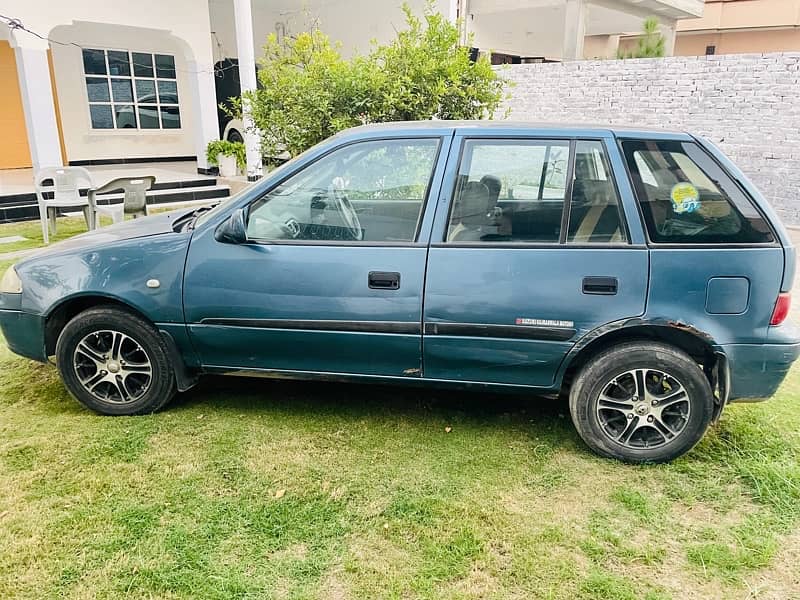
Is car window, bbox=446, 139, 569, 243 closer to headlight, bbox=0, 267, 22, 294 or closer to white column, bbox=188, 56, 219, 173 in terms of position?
headlight, bbox=0, 267, 22, 294

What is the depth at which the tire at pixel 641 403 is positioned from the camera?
302cm

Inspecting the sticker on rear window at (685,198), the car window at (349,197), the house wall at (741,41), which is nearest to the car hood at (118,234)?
the car window at (349,197)

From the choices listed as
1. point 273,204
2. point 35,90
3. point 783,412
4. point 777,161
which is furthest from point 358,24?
point 783,412

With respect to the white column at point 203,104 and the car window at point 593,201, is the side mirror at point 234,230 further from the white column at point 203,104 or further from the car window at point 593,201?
the white column at point 203,104

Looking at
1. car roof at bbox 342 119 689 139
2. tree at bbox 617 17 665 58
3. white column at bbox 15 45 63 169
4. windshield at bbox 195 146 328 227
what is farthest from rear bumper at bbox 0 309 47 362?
tree at bbox 617 17 665 58

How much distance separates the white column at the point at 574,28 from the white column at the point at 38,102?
9.93 meters

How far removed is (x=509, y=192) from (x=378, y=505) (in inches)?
66.8

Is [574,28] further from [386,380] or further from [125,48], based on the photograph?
[386,380]

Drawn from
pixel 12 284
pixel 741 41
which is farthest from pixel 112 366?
pixel 741 41

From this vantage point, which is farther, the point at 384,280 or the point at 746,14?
the point at 746,14

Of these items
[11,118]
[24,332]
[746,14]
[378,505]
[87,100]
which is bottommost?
[378,505]

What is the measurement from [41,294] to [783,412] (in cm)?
439

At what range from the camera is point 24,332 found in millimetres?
3514

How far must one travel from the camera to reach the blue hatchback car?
2.96m
